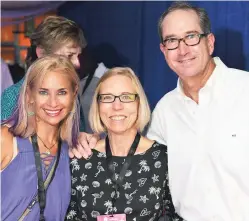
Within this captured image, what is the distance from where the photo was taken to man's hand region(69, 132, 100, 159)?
1955 mm

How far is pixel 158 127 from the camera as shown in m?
2.14

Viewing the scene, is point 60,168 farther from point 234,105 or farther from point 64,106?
point 234,105

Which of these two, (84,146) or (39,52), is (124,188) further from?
(39,52)

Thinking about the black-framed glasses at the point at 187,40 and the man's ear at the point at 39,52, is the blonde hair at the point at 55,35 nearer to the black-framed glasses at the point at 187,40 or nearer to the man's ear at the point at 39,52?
the man's ear at the point at 39,52

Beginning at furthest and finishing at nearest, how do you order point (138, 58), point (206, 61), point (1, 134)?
point (138, 58), point (206, 61), point (1, 134)

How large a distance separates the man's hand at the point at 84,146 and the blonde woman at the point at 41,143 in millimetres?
30

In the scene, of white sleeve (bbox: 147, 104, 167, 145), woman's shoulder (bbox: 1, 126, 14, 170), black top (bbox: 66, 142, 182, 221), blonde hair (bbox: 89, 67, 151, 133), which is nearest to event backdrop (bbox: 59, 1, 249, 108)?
white sleeve (bbox: 147, 104, 167, 145)

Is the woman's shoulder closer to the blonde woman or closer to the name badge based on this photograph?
the blonde woman

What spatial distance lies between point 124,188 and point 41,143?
40cm

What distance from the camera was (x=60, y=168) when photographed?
6.21 ft

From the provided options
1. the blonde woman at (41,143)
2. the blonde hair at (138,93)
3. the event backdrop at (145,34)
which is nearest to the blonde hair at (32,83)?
the blonde woman at (41,143)

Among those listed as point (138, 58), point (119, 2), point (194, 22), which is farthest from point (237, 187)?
point (119, 2)

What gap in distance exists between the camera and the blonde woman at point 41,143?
5.90 feet

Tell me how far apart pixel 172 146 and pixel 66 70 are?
56cm
